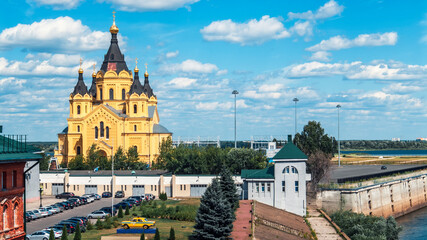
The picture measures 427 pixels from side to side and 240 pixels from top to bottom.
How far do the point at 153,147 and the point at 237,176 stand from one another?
96.9ft

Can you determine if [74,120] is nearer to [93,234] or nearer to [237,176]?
[237,176]

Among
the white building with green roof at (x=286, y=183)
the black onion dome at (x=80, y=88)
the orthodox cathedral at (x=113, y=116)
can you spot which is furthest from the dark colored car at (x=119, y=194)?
the black onion dome at (x=80, y=88)

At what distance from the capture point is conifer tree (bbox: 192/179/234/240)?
117 ft

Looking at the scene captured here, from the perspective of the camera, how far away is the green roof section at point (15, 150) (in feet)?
65.4

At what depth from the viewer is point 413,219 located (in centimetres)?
7231

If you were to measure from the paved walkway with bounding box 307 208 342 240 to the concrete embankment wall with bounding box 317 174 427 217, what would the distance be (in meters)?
5.18

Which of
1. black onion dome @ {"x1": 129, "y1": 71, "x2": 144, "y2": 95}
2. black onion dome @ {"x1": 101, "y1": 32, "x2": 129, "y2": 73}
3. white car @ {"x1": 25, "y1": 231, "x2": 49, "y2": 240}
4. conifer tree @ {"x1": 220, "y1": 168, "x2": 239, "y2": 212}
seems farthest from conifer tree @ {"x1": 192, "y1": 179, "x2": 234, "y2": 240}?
black onion dome @ {"x1": 101, "y1": 32, "x2": 129, "y2": 73}

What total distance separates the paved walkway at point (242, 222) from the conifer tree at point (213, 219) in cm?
220

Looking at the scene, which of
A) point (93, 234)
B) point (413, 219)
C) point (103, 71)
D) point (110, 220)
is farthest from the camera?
point (103, 71)

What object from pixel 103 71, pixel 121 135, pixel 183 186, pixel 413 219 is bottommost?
pixel 413 219

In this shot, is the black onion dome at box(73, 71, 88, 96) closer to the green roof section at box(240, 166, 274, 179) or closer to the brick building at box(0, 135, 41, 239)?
the green roof section at box(240, 166, 274, 179)

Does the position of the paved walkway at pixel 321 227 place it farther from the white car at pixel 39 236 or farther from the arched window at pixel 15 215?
the arched window at pixel 15 215

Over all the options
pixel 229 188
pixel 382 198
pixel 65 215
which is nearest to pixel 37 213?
pixel 65 215

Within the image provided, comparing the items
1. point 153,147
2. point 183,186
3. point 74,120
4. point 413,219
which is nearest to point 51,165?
point 74,120
